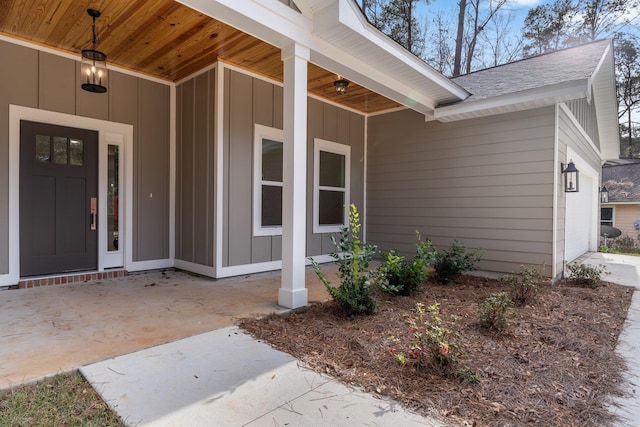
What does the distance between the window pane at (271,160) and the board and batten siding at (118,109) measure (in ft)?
5.02

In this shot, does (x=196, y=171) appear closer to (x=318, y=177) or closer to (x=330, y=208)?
(x=318, y=177)

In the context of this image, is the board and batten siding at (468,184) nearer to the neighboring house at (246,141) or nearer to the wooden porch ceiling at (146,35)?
the neighboring house at (246,141)

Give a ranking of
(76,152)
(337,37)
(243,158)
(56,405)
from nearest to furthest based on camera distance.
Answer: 1. (56,405)
2. (337,37)
3. (76,152)
4. (243,158)

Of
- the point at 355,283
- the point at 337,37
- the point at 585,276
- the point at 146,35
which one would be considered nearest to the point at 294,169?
the point at 355,283

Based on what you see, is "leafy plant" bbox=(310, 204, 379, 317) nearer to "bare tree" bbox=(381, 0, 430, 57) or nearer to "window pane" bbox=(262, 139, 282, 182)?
"window pane" bbox=(262, 139, 282, 182)

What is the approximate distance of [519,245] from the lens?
4.90 m

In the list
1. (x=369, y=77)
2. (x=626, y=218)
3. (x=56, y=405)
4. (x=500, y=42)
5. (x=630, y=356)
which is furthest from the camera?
(x=626, y=218)

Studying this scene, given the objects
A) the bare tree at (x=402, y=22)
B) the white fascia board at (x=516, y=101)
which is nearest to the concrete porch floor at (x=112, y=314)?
the white fascia board at (x=516, y=101)

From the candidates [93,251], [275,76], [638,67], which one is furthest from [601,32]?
[93,251]

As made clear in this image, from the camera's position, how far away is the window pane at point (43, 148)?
4164 millimetres

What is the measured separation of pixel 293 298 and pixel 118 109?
3649 millimetres

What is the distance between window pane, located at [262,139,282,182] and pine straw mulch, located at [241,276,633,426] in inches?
93.2

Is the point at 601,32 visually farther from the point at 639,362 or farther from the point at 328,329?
the point at 328,329

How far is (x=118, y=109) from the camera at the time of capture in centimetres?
475
